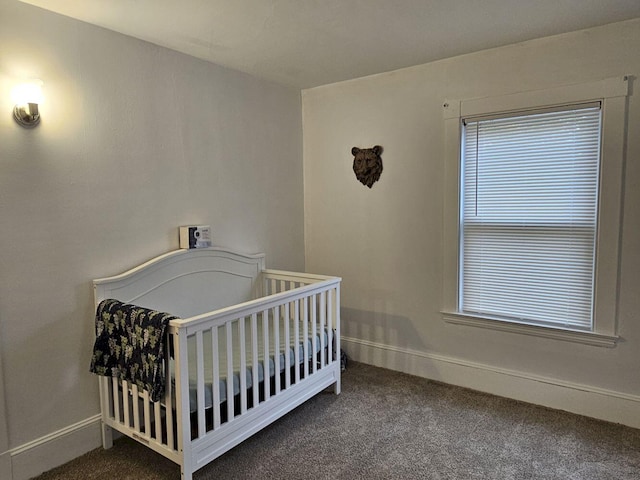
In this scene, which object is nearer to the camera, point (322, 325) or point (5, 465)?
point (5, 465)

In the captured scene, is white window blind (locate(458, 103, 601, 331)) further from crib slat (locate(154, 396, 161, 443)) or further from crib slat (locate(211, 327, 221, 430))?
crib slat (locate(154, 396, 161, 443))

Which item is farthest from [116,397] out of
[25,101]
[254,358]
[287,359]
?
[25,101]

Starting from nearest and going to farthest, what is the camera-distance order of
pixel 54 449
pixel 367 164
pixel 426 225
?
pixel 54 449 → pixel 426 225 → pixel 367 164

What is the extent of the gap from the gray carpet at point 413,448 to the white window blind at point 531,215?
2.02 feet

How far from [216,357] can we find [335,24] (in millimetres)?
1809

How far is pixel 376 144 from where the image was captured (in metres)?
3.24

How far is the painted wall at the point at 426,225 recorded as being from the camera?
2400 mm

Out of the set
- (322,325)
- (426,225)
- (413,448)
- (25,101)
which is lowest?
(413,448)

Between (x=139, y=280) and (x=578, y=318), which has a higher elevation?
(x=139, y=280)

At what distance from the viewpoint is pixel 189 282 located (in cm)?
266

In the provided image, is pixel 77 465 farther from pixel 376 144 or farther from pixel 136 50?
pixel 376 144

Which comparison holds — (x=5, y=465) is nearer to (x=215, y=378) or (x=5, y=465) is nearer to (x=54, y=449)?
(x=54, y=449)

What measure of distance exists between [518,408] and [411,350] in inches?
31.8

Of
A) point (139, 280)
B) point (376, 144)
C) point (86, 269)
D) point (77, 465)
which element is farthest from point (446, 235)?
point (77, 465)
